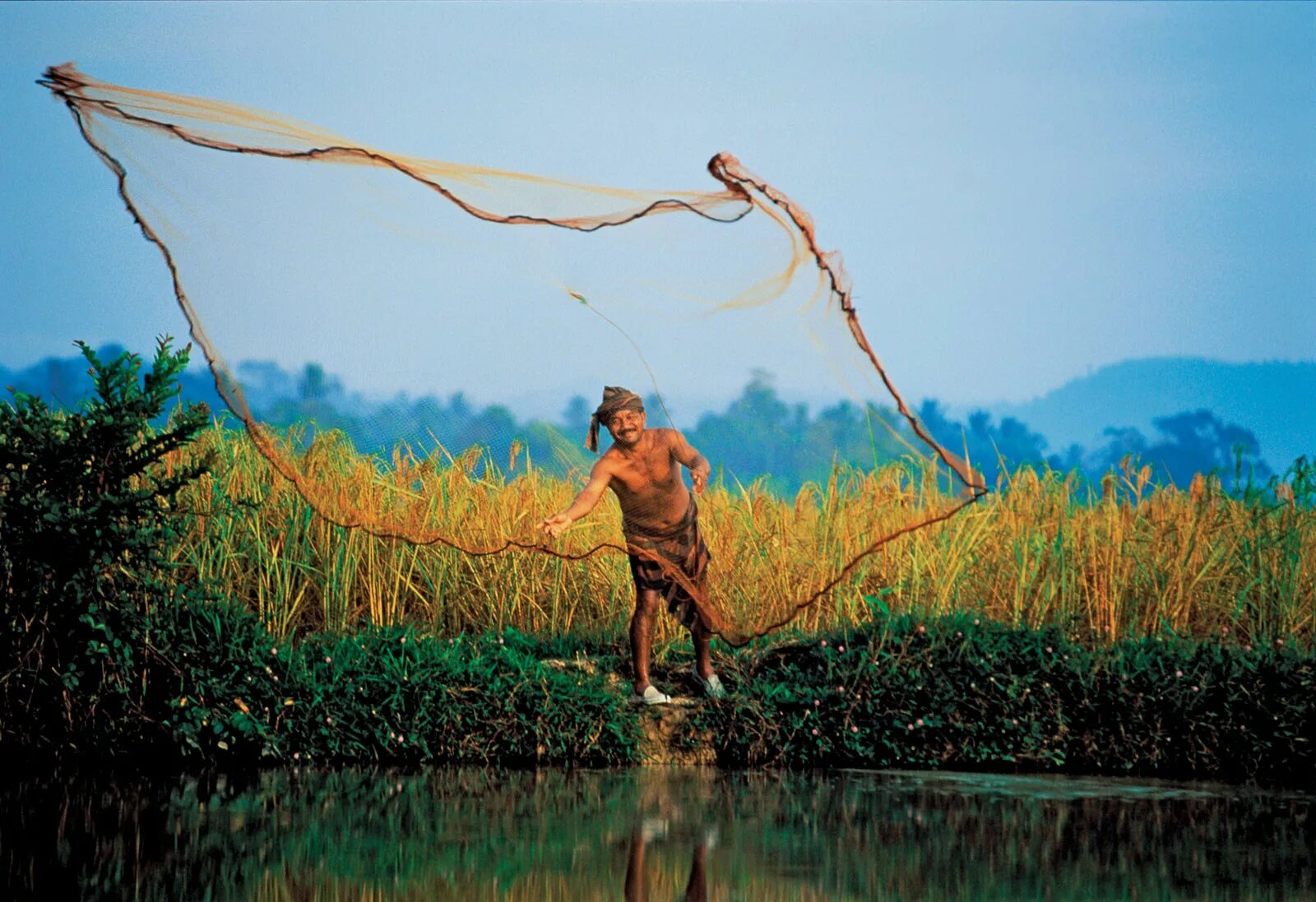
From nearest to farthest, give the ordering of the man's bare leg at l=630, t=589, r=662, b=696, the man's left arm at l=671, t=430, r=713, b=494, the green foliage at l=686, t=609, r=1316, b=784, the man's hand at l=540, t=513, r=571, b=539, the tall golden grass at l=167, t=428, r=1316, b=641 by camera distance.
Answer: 1. the man's hand at l=540, t=513, r=571, b=539
2. the man's left arm at l=671, t=430, r=713, b=494
3. the green foliage at l=686, t=609, r=1316, b=784
4. the man's bare leg at l=630, t=589, r=662, b=696
5. the tall golden grass at l=167, t=428, r=1316, b=641

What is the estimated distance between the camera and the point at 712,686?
8.76m

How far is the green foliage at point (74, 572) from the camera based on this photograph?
8273 mm

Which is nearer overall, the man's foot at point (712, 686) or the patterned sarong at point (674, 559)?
the patterned sarong at point (674, 559)

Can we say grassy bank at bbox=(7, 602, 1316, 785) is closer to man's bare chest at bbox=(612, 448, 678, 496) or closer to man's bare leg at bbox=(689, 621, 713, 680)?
man's bare leg at bbox=(689, 621, 713, 680)

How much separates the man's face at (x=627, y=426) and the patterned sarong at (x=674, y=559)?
25.0 inches

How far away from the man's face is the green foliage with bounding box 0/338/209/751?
2.43 metres

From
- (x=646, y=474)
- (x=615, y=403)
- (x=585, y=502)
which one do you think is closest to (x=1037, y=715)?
(x=646, y=474)

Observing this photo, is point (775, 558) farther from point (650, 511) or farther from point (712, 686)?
point (650, 511)

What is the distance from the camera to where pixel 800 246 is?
285 inches

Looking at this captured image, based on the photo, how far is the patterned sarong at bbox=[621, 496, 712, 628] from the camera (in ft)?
27.8

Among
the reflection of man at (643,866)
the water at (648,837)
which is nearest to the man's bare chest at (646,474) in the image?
the water at (648,837)

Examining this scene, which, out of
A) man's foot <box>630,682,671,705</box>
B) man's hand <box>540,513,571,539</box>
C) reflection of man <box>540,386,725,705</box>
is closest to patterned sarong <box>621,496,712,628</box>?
reflection of man <box>540,386,725,705</box>

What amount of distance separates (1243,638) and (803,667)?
372 cm

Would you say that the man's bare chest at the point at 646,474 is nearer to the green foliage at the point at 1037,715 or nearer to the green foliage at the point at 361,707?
the green foliage at the point at 361,707
